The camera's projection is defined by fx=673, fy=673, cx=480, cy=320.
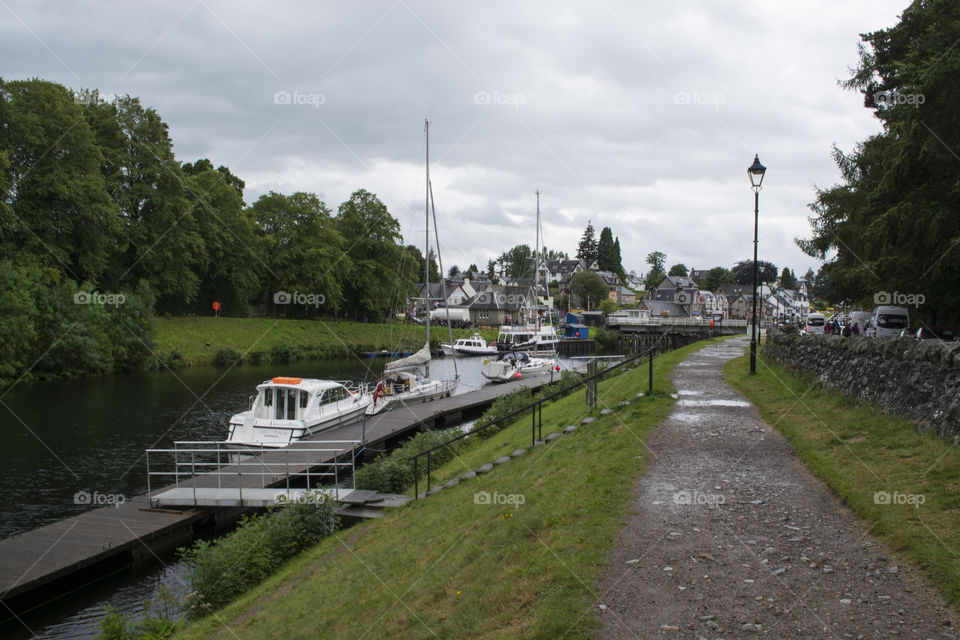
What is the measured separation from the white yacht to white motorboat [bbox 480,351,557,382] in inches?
419

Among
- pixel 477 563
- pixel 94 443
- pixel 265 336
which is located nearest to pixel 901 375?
pixel 477 563

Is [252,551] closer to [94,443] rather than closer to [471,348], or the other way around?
[94,443]

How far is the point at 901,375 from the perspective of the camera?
40.0ft

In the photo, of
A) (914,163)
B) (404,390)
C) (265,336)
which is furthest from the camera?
(265,336)

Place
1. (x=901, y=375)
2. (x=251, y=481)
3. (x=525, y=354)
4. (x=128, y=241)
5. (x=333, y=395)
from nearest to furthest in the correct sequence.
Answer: (x=901, y=375)
(x=251, y=481)
(x=333, y=395)
(x=128, y=241)
(x=525, y=354)

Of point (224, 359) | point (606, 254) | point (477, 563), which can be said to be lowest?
point (224, 359)

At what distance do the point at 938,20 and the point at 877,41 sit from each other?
4.79m

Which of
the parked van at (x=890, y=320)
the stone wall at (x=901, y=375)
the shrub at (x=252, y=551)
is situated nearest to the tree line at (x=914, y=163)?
the parked van at (x=890, y=320)

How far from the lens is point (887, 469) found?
382 inches

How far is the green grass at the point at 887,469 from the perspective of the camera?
7.18 meters

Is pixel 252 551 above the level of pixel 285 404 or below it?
below

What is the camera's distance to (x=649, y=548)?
784 centimetres

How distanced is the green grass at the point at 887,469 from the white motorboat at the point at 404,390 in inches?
752

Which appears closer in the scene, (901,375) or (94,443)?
(901,375)
